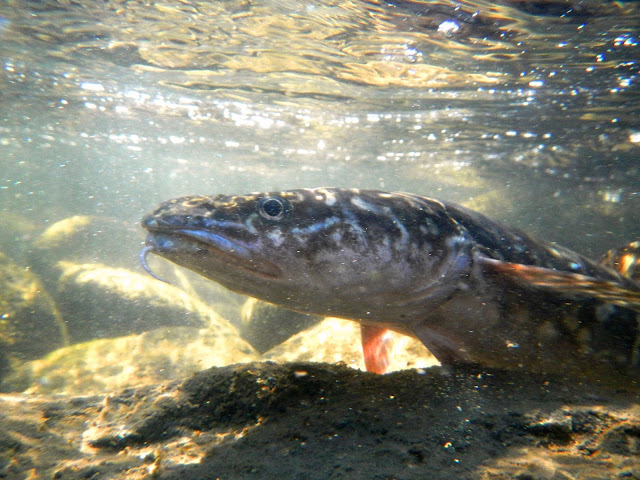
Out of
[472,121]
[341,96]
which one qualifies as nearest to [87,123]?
[341,96]

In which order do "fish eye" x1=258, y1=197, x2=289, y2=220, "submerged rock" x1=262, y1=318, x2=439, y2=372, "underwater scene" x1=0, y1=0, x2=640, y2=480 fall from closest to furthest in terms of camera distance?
1. "underwater scene" x1=0, y1=0, x2=640, y2=480
2. "fish eye" x1=258, y1=197, x2=289, y2=220
3. "submerged rock" x1=262, y1=318, x2=439, y2=372

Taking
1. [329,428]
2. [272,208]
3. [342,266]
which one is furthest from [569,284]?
[272,208]

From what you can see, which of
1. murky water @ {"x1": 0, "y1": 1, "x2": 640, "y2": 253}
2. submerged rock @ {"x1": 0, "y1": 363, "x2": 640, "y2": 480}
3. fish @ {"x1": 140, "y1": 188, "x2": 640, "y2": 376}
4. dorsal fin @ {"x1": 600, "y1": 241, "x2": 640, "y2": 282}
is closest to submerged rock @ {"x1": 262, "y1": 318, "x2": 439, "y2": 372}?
fish @ {"x1": 140, "y1": 188, "x2": 640, "y2": 376}

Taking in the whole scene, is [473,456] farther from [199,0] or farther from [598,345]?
[199,0]

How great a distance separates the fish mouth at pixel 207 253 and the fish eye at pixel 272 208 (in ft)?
1.30

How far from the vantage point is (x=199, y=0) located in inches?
325

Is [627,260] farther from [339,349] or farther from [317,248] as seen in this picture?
[317,248]

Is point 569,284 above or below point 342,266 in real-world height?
above

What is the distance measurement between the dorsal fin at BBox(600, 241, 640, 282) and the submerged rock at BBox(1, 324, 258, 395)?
7.27 m

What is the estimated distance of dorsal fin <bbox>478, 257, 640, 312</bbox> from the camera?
2.63 metres

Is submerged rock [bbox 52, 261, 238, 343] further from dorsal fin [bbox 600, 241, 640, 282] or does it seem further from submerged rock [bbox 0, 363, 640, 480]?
dorsal fin [bbox 600, 241, 640, 282]

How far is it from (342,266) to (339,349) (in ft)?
8.94

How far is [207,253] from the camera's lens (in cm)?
281

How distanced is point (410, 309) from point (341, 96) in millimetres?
12484
